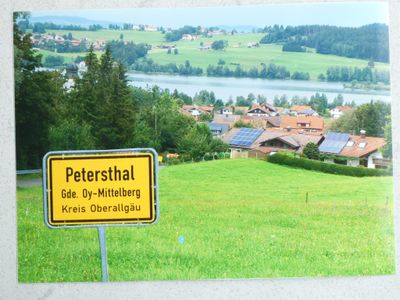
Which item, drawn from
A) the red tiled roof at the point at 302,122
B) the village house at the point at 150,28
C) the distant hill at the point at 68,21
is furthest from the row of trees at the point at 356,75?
the distant hill at the point at 68,21

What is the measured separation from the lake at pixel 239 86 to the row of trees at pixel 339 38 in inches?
8.0

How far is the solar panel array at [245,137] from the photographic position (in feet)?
15.9

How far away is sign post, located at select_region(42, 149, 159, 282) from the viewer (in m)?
4.67

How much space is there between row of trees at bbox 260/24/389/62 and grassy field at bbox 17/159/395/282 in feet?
2.25

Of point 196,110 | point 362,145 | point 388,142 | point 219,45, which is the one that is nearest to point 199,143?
point 196,110

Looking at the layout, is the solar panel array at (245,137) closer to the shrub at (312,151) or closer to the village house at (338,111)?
the shrub at (312,151)

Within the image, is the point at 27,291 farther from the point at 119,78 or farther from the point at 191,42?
the point at 191,42

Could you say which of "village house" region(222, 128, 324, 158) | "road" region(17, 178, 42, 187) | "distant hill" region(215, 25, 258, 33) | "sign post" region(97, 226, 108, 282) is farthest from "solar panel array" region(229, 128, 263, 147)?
"road" region(17, 178, 42, 187)

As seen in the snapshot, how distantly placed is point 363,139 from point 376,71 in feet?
1.23

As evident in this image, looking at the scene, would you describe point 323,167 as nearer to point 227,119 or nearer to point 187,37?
point 227,119

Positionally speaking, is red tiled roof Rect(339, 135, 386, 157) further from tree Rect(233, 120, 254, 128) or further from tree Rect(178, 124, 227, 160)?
tree Rect(178, 124, 227, 160)

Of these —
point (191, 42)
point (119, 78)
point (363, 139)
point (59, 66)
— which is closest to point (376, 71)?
point (363, 139)

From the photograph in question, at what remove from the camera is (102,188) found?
468cm

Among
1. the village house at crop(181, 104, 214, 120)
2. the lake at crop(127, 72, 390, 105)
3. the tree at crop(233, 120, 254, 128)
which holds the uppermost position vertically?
the lake at crop(127, 72, 390, 105)
